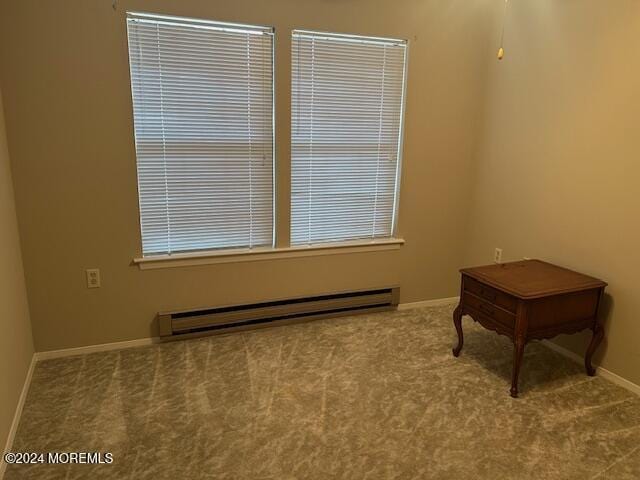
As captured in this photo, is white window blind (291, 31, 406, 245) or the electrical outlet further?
white window blind (291, 31, 406, 245)

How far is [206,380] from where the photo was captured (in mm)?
2475

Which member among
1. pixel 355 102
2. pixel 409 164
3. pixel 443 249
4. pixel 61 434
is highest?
pixel 355 102

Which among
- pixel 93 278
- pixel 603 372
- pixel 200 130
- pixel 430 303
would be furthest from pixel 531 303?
pixel 93 278

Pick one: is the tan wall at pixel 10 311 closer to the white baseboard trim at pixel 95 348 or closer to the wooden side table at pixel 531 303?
the white baseboard trim at pixel 95 348

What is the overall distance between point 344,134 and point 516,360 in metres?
1.80

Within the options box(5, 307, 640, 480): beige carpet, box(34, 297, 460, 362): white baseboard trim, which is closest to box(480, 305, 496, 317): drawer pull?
box(5, 307, 640, 480): beige carpet

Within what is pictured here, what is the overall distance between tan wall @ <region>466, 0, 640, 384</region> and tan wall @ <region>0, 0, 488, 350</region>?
0.31 meters

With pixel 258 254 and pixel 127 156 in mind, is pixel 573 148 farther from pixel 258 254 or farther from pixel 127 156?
pixel 127 156

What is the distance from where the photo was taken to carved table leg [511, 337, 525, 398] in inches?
89.5

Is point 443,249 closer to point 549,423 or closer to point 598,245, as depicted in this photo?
point 598,245

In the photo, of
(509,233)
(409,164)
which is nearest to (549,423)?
(509,233)

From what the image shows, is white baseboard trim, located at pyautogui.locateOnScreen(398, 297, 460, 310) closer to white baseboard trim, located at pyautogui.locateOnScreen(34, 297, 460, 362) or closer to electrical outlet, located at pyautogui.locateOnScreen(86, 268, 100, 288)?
white baseboard trim, located at pyautogui.locateOnScreen(34, 297, 460, 362)

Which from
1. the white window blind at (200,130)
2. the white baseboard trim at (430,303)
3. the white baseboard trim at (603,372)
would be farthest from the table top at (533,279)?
the white window blind at (200,130)

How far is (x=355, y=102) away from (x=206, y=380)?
6.69 feet
